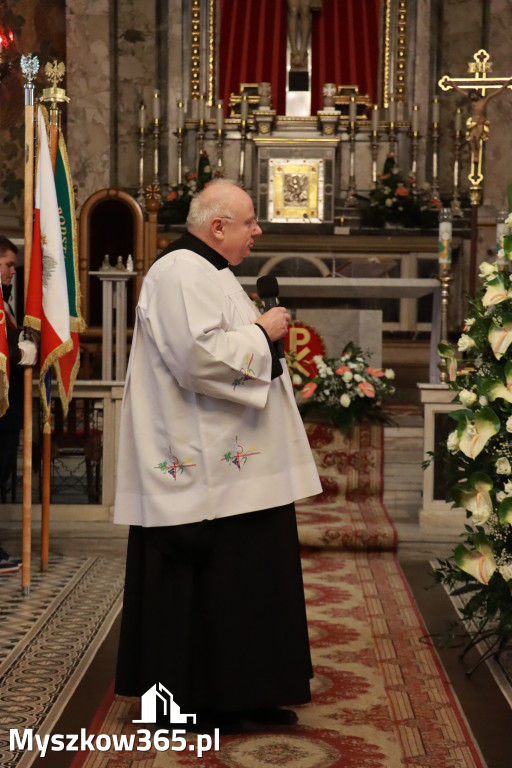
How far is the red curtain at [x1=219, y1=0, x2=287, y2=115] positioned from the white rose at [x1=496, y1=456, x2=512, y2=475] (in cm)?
937

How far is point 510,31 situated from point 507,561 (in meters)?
9.94

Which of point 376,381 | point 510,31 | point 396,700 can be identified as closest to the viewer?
point 396,700

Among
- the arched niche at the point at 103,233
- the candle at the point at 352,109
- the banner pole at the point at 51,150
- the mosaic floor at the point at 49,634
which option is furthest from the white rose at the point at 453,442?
the candle at the point at 352,109

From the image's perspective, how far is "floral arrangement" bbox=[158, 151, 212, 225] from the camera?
36.8 feet

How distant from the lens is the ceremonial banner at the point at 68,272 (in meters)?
5.88

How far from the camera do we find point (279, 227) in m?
11.3

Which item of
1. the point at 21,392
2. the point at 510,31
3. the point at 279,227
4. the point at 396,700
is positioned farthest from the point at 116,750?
the point at 510,31

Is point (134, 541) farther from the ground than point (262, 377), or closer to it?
closer to it

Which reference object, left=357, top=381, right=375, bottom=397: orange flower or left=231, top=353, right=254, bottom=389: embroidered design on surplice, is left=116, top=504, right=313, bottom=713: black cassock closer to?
left=231, top=353, right=254, bottom=389: embroidered design on surplice

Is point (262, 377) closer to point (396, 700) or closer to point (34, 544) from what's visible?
point (396, 700)

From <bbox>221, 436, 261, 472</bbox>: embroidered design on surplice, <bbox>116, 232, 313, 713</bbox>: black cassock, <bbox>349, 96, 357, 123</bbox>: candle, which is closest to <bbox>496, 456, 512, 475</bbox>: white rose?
<bbox>116, 232, 313, 713</bbox>: black cassock

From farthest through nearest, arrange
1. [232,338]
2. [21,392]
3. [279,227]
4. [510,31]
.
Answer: [510,31] < [279,227] < [21,392] < [232,338]

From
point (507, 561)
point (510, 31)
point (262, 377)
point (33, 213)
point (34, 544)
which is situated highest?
point (510, 31)

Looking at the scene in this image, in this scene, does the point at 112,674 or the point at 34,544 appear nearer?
the point at 112,674
